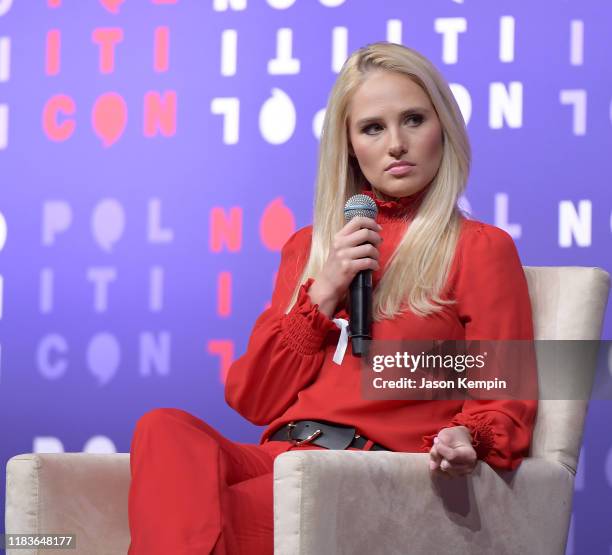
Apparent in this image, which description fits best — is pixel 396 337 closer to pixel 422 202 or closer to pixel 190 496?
pixel 422 202

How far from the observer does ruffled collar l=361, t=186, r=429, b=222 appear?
2072mm

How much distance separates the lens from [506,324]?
6.22 ft

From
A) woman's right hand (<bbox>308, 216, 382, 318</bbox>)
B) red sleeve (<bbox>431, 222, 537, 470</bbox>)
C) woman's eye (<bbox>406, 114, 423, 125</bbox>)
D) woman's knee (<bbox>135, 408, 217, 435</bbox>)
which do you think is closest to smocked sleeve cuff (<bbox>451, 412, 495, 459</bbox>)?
red sleeve (<bbox>431, 222, 537, 470</bbox>)

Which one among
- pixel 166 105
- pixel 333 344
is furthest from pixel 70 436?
pixel 333 344

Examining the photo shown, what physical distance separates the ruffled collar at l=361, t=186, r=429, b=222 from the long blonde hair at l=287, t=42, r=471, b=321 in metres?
0.02

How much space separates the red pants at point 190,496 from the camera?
160 centimetres

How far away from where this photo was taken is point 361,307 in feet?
6.05

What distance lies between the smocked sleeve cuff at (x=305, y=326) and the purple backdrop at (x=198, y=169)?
864mm

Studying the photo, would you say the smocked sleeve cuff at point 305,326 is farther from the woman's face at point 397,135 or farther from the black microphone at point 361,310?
the woman's face at point 397,135

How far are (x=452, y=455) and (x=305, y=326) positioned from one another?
41 cm

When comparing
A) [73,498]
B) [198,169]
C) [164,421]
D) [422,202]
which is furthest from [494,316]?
[198,169]

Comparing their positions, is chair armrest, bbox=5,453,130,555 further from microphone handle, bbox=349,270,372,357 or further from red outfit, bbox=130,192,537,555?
microphone handle, bbox=349,270,372,357

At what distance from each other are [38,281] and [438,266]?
1.41 m

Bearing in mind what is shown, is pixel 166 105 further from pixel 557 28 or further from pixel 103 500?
pixel 103 500
